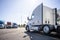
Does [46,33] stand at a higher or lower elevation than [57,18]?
lower

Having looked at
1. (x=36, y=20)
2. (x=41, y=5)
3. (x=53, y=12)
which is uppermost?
(x=41, y=5)

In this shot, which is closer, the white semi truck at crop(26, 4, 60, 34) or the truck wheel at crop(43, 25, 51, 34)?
the white semi truck at crop(26, 4, 60, 34)

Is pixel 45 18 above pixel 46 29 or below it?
above

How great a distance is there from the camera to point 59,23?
611 centimetres

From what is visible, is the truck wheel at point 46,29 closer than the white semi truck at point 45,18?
No

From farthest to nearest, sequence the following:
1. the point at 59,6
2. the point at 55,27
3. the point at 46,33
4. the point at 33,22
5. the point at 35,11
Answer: the point at 33,22
the point at 35,11
the point at 46,33
the point at 55,27
the point at 59,6

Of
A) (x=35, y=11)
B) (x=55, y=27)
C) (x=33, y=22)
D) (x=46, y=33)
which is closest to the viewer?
(x=55, y=27)

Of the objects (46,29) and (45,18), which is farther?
(45,18)

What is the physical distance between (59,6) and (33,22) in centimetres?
316

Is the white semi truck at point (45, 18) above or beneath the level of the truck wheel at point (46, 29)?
above

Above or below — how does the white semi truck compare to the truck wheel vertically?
above

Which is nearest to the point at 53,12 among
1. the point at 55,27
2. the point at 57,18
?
the point at 57,18

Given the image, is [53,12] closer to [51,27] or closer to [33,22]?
[51,27]

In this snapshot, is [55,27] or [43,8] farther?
[43,8]
